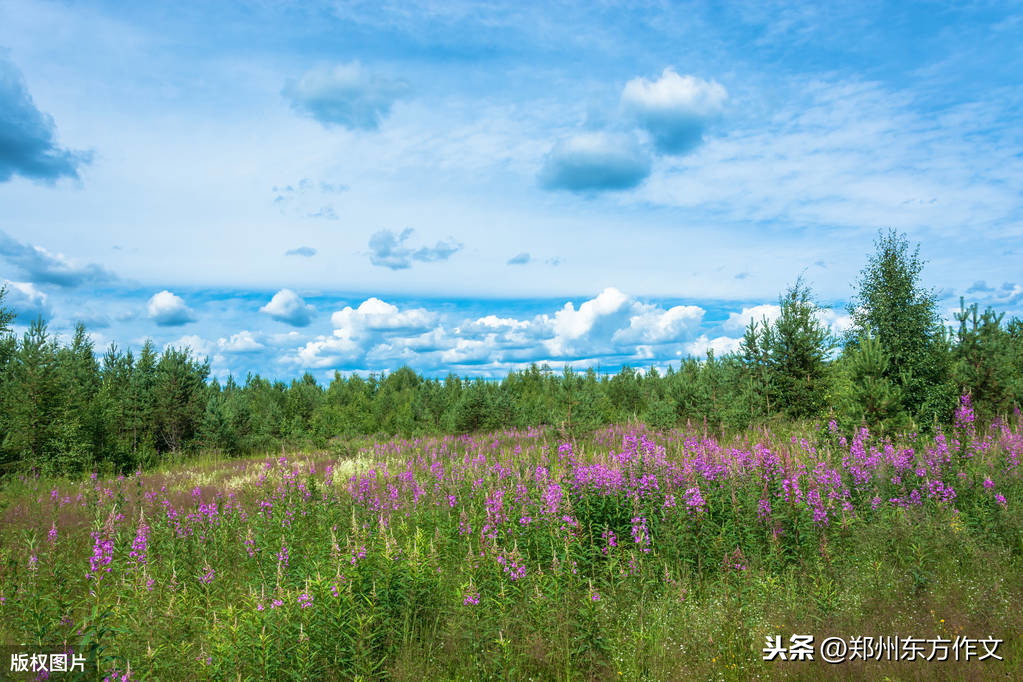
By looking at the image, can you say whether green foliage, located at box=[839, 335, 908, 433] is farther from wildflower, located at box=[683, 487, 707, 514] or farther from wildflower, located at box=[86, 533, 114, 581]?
wildflower, located at box=[86, 533, 114, 581]

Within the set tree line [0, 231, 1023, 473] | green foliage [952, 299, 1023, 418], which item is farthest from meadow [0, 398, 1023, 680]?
green foliage [952, 299, 1023, 418]

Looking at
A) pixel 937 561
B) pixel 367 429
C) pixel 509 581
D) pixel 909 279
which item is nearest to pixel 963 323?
pixel 909 279

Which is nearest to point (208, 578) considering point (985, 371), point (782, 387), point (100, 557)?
point (100, 557)

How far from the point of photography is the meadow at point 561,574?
4863mm

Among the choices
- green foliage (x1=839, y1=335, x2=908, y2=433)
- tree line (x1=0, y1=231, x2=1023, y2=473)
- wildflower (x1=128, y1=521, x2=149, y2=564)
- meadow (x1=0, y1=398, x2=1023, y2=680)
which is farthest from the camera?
tree line (x1=0, y1=231, x2=1023, y2=473)

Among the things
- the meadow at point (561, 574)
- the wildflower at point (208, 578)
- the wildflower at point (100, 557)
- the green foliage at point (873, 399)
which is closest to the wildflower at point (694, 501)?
the meadow at point (561, 574)

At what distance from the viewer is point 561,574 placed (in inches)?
223

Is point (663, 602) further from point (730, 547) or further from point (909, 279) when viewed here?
point (909, 279)

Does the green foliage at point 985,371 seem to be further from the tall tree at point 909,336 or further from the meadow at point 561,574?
the meadow at point 561,574

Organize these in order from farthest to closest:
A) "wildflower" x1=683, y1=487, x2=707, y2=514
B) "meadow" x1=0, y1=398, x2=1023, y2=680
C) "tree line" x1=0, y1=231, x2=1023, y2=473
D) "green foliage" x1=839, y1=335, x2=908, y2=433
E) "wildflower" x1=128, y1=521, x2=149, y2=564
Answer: "tree line" x1=0, y1=231, x2=1023, y2=473 < "green foliage" x1=839, y1=335, x2=908, y2=433 < "wildflower" x1=683, y1=487, x2=707, y2=514 < "wildflower" x1=128, y1=521, x2=149, y2=564 < "meadow" x1=0, y1=398, x2=1023, y2=680

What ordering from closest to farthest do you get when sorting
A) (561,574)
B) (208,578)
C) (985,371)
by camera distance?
(561,574) → (208,578) → (985,371)

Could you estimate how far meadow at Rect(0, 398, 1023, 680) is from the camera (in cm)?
486

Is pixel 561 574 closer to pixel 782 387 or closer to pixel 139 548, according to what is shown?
pixel 139 548

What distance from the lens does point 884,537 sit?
731 centimetres
